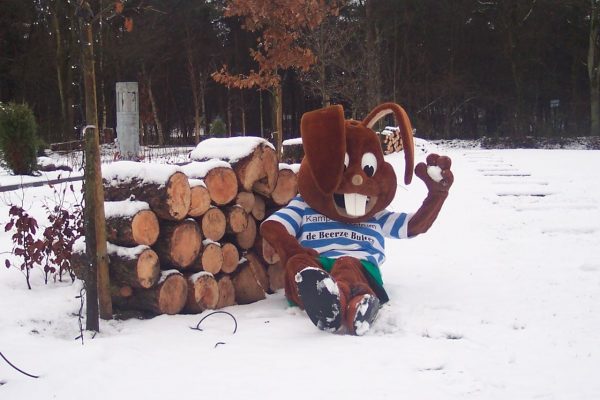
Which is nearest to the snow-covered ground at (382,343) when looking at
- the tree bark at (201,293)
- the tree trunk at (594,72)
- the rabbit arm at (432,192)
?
the tree bark at (201,293)

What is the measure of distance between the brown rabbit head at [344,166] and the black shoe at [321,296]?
32.7 inches

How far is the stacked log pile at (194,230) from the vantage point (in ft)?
12.7

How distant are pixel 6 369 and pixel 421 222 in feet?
9.52

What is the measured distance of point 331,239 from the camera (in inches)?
170

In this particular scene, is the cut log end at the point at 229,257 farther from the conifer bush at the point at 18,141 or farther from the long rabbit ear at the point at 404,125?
the conifer bush at the point at 18,141

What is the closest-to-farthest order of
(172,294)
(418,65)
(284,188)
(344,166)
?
(172,294) → (344,166) → (284,188) → (418,65)

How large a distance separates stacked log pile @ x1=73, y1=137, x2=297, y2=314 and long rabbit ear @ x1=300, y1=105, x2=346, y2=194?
2.07 feet

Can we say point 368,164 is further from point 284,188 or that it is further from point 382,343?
point 382,343

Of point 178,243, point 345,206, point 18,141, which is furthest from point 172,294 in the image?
point 18,141

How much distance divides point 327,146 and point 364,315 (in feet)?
4.00

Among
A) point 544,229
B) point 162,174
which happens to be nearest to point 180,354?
point 162,174

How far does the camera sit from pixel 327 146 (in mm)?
4078

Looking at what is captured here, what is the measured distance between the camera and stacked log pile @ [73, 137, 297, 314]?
152 inches

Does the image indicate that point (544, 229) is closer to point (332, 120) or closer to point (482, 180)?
point (332, 120)
